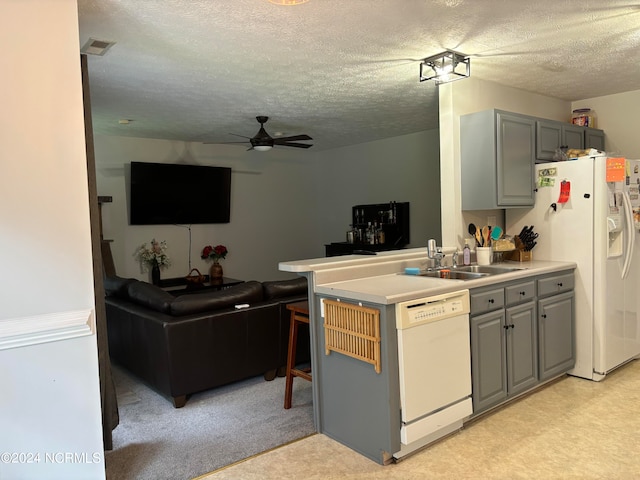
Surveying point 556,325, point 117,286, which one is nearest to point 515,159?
point 556,325

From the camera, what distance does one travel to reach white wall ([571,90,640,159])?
433cm

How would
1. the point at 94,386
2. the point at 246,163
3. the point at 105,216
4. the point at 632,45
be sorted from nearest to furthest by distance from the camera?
the point at 94,386, the point at 632,45, the point at 105,216, the point at 246,163

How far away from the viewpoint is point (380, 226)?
6.70 metres

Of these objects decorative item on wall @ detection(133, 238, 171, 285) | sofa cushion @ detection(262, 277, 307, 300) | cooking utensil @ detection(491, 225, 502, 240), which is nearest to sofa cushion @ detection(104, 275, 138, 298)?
sofa cushion @ detection(262, 277, 307, 300)

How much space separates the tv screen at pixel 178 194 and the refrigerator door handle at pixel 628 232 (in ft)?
16.0

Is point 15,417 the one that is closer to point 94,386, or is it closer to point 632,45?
point 94,386

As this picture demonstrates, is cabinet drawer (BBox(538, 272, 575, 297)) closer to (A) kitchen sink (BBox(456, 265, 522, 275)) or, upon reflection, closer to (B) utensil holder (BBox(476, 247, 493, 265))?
(A) kitchen sink (BBox(456, 265, 522, 275))

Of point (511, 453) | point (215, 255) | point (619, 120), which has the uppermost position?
Answer: point (619, 120)

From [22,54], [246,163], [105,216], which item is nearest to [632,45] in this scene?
[22,54]

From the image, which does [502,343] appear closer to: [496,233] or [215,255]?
[496,233]

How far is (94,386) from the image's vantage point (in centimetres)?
222

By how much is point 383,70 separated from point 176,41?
4.99 feet

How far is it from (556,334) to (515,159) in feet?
4.48

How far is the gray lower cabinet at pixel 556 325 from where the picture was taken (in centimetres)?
341
